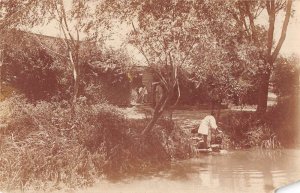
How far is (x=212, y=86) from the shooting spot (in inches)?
173

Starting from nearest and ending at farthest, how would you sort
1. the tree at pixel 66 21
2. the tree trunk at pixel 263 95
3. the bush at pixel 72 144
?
the bush at pixel 72 144 < the tree at pixel 66 21 < the tree trunk at pixel 263 95

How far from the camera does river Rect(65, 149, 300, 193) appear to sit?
389 cm

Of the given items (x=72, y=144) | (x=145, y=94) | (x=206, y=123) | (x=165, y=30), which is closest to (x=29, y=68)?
(x=72, y=144)

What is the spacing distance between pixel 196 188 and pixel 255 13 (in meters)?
1.74

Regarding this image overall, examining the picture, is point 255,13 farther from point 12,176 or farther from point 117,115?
point 12,176

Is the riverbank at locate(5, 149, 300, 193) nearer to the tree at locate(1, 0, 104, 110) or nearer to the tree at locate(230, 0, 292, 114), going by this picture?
the tree at locate(230, 0, 292, 114)

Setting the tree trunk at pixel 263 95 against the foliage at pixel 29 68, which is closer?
the foliage at pixel 29 68

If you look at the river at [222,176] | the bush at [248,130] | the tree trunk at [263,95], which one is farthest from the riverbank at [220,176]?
the tree trunk at [263,95]

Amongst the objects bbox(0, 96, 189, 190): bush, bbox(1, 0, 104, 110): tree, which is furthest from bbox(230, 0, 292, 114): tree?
bbox(1, 0, 104, 110): tree

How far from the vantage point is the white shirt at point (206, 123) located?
4.28 m

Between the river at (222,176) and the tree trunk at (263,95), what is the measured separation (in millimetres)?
426

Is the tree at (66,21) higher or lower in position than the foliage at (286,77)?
higher

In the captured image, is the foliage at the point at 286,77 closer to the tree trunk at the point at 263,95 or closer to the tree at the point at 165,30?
the tree trunk at the point at 263,95

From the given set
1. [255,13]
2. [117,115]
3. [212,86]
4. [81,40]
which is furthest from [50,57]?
[255,13]
